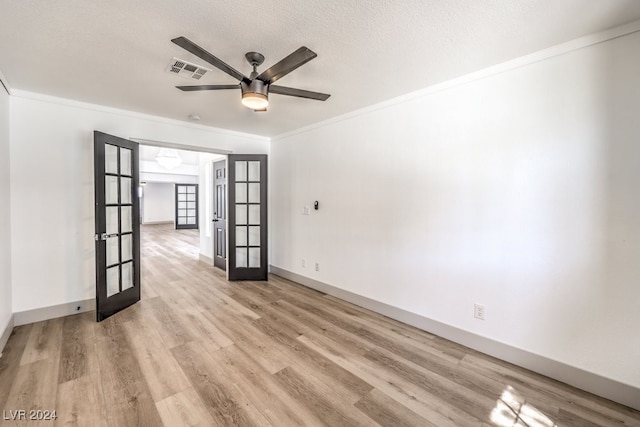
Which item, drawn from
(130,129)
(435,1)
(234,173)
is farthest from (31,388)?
(435,1)

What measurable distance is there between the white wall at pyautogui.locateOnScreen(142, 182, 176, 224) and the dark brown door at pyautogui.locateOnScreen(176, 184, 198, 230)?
2.01m

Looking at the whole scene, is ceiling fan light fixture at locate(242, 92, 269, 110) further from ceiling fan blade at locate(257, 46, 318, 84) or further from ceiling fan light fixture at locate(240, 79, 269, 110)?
ceiling fan blade at locate(257, 46, 318, 84)

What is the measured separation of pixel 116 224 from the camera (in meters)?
3.33

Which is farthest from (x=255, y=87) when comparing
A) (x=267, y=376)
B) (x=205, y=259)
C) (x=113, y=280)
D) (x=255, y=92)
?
(x=205, y=259)

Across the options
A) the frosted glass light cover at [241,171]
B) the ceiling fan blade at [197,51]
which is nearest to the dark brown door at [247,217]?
the frosted glass light cover at [241,171]

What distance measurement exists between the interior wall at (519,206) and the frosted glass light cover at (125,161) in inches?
118

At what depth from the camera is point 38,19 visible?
1.76m

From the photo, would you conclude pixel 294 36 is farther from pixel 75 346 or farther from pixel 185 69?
pixel 75 346

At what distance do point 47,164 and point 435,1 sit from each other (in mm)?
4247

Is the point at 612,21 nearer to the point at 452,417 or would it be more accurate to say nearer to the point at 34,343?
the point at 452,417

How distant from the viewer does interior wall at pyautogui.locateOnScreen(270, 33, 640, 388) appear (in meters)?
1.87

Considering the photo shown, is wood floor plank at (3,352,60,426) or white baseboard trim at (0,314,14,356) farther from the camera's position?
white baseboard trim at (0,314,14,356)

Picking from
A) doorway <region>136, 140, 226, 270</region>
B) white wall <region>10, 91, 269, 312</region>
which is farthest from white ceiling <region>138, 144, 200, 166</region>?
white wall <region>10, 91, 269, 312</region>

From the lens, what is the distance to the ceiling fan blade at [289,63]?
5.49ft
